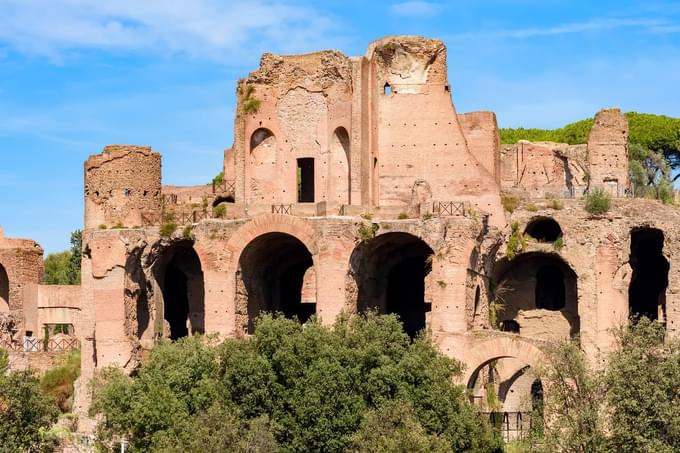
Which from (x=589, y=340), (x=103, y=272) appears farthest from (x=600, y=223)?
(x=103, y=272)

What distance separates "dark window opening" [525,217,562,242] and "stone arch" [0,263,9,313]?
67.8ft

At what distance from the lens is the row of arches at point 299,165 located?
2109 inches

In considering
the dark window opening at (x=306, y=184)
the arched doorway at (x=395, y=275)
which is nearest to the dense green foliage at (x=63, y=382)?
the dark window opening at (x=306, y=184)

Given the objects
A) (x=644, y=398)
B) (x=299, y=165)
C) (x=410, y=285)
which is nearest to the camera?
(x=644, y=398)

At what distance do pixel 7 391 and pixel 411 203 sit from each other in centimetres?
1460

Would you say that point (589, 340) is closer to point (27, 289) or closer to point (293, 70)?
point (293, 70)

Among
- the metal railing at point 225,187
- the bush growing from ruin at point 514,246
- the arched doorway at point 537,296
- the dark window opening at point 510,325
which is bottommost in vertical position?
the dark window opening at point 510,325

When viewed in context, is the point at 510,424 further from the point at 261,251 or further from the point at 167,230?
the point at 167,230

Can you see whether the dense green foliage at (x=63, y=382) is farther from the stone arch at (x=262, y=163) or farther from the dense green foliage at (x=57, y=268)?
the dense green foliage at (x=57, y=268)

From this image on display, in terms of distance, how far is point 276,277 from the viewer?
5253 centimetres

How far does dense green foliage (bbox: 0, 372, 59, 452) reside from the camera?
4197 cm

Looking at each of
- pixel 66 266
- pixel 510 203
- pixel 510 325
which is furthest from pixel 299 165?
pixel 66 266

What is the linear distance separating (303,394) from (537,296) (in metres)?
14.7

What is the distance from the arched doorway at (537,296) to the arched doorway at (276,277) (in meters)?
6.50
